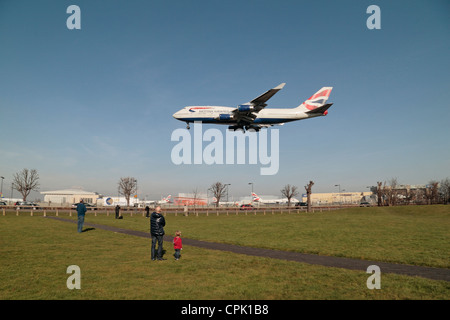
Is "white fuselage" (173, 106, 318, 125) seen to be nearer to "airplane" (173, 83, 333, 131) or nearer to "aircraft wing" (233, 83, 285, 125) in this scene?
"airplane" (173, 83, 333, 131)

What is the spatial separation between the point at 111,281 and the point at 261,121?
74.7ft

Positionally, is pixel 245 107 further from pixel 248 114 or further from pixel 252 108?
pixel 248 114

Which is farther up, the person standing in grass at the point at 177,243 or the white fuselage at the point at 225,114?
the white fuselage at the point at 225,114

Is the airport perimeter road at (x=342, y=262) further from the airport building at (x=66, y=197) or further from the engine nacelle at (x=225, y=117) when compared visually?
the airport building at (x=66, y=197)

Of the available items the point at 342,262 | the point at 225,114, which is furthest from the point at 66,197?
the point at 342,262

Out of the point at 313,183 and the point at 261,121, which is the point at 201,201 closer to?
the point at 313,183

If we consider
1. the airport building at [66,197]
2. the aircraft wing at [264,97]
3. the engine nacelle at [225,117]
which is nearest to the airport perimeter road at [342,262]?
the aircraft wing at [264,97]

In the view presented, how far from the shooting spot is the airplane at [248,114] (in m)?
25.4

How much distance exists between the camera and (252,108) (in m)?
25.0

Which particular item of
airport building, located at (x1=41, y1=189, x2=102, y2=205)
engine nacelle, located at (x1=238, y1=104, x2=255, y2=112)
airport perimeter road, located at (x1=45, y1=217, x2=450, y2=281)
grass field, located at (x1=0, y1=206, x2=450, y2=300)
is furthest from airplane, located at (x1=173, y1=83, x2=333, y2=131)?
airport building, located at (x1=41, y1=189, x2=102, y2=205)

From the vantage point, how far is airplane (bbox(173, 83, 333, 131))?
25.4 meters
